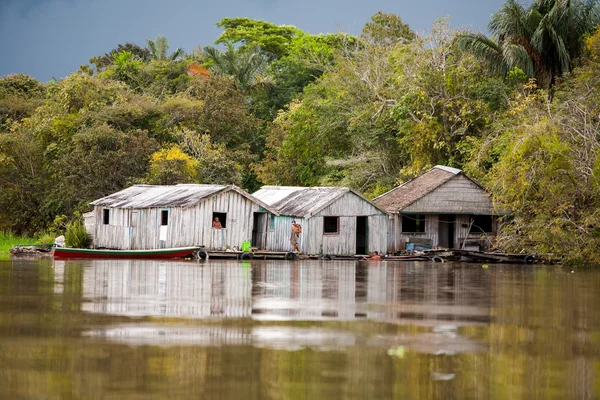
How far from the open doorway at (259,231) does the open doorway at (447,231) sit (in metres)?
7.52

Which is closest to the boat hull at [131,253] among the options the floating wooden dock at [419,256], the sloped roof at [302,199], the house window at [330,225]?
the floating wooden dock at [419,256]

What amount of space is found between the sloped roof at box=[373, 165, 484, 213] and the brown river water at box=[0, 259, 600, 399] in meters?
17.9

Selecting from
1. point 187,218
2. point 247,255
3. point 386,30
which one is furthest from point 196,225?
point 386,30

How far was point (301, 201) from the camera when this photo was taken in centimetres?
3738

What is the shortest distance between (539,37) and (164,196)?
18.3 meters

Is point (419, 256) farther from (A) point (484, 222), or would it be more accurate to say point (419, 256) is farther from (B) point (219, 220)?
(B) point (219, 220)

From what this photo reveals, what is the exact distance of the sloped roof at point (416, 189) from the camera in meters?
36.9

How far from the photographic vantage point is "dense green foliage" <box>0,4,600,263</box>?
38.0 metres

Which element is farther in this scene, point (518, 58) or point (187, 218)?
point (518, 58)

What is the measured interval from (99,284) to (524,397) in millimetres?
12481

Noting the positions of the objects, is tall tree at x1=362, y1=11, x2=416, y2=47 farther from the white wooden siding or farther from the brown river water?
the brown river water

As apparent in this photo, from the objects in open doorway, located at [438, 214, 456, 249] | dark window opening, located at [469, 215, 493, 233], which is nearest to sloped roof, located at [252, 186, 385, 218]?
open doorway, located at [438, 214, 456, 249]

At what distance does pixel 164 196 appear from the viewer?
36656mm

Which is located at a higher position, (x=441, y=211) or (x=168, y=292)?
(x=441, y=211)
